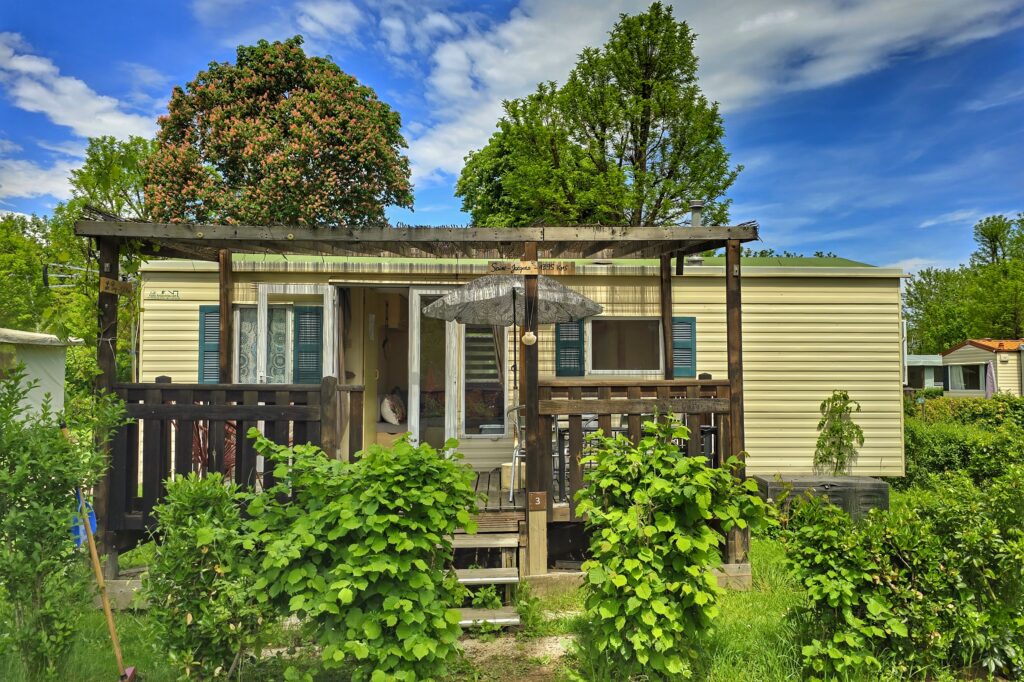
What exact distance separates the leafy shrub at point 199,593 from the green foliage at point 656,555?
1539 mm

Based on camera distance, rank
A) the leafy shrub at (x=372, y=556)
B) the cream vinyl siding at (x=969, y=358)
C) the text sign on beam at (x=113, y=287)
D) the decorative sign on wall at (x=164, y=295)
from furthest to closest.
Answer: the cream vinyl siding at (x=969, y=358) < the decorative sign on wall at (x=164, y=295) < the text sign on beam at (x=113, y=287) < the leafy shrub at (x=372, y=556)

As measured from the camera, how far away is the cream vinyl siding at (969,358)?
23.4 m

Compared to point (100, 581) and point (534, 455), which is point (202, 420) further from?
point (534, 455)

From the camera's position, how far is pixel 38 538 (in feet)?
8.52

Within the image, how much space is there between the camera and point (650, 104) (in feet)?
63.2

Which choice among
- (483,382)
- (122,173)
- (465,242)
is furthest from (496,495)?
(122,173)

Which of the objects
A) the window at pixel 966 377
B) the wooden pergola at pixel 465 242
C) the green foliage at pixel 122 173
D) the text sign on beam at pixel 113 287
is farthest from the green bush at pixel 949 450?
the window at pixel 966 377

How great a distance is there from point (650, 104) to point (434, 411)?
16278 mm

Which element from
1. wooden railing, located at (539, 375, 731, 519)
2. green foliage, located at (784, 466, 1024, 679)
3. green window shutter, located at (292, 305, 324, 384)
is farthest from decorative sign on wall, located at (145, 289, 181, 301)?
green foliage, located at (784, 466, 1024, 679)

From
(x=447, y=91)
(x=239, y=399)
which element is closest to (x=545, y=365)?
(x=239, y=399)

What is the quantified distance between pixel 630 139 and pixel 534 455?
17.8 metres

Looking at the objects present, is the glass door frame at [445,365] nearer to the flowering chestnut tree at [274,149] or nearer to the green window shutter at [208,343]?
the green window shutter at [208,343]

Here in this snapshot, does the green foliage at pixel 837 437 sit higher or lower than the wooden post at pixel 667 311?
lower

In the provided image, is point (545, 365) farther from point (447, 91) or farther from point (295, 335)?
point (447, 91)
